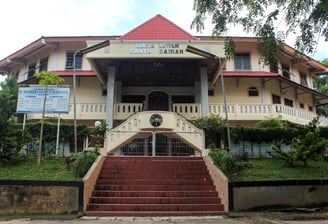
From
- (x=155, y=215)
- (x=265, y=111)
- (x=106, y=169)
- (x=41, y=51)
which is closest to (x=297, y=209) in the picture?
(x=155, y=215)

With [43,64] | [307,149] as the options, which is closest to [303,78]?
[307,149]

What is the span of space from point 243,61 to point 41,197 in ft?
55.0

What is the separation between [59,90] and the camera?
11328 mm

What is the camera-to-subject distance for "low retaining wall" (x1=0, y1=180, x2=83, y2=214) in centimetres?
749

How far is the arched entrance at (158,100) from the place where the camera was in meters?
17.9

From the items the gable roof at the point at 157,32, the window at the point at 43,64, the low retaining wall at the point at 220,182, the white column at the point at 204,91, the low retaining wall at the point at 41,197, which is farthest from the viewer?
the window at the point at 43,64

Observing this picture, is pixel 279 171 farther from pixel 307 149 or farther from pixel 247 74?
pixel 247 74

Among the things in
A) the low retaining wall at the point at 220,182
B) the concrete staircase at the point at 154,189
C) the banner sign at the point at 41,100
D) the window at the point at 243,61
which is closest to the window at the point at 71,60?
the banner sign at the point at 41,100

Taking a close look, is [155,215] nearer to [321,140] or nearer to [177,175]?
[177,175]

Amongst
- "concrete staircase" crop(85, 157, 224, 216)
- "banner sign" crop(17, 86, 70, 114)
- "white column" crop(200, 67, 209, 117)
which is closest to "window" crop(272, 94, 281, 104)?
"white column" crop(200, 67, 209, 117)

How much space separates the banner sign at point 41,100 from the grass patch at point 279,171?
24.1 ft

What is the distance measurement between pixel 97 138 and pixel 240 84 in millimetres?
11489

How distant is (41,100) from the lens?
11.2 meters

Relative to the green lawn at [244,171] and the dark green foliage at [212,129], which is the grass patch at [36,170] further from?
the dark green foliage at [212,129]
